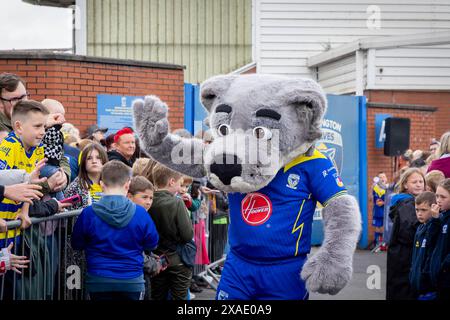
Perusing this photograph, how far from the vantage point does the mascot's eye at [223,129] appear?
434 centimetres

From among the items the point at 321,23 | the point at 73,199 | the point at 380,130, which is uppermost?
the point at 321,23

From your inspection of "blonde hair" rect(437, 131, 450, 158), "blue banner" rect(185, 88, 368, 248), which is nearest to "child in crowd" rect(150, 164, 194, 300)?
"blonde hair" rect(437, 131, 450, 158)

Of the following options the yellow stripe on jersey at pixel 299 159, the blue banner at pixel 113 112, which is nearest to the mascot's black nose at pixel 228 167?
the yellow stripe on jersey at pixel 299 159

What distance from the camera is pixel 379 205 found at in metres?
13.0

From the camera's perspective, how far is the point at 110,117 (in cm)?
1010

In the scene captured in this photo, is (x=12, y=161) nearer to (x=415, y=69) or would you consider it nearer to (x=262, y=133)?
(x=262, y=133)

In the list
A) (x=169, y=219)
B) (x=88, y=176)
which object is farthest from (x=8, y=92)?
(x=169, y=219)

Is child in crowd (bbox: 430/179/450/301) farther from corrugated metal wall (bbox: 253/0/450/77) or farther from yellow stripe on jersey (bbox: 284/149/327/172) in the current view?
corrugated metal wall (bbox: 253/0/450/77)

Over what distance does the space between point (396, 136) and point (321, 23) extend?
16.2ft

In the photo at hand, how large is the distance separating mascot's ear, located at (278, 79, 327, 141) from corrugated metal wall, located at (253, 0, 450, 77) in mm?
13023

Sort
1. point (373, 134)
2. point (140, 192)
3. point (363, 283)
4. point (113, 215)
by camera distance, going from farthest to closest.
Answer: point (373, 134)
point (363, 283)
point (140, 192)
point (113, 215)
